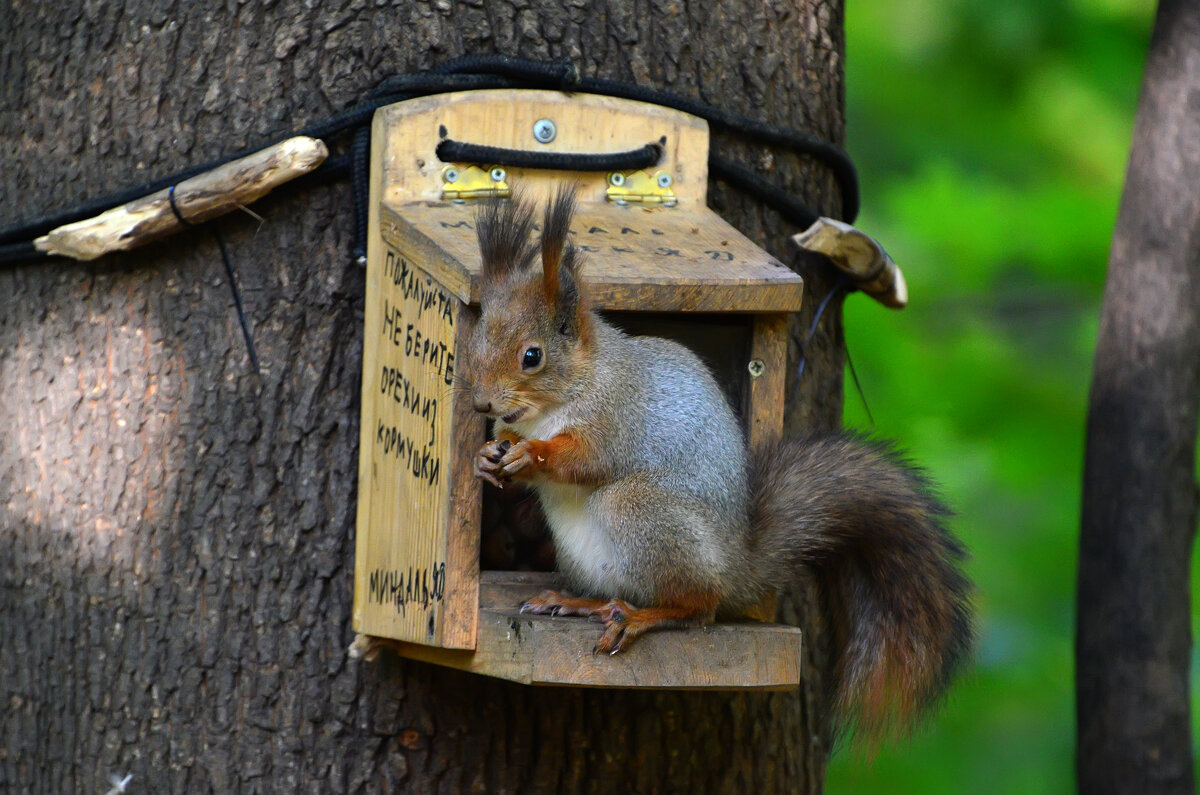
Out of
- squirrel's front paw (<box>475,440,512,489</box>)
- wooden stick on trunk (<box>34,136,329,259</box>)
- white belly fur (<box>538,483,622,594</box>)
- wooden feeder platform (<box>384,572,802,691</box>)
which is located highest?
wooden stick on trunk (<box>34,136,329,259</box>)

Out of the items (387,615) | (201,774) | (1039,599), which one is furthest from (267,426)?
(1039,599)

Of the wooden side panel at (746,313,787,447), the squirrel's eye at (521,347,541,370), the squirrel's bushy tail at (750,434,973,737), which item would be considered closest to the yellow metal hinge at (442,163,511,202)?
the squirrel's eye at (521,347,541,370)

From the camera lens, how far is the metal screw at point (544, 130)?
7.20 feet

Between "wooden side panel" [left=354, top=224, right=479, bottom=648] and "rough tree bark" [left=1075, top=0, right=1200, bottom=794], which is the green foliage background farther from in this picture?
"wooden side panel" [left=354, top=224, right=479, bottom=648]

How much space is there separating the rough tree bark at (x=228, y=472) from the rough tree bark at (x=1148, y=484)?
33.1 inches

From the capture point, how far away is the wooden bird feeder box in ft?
6.06

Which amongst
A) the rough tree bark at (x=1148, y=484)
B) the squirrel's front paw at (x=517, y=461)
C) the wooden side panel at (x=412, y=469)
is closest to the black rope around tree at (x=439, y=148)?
the wooden side panel at (x=412, y=469)

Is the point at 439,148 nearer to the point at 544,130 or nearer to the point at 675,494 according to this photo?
the point at 544,130

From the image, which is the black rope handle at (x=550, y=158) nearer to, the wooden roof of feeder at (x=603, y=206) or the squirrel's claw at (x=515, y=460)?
the wooden roof of feeder at (x=603, y=206)

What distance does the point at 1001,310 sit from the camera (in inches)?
186

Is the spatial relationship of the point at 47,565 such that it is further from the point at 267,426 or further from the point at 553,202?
the point at 553,202

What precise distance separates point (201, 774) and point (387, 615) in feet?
1.57

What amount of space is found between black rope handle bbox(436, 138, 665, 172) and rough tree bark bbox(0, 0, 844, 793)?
195 mm

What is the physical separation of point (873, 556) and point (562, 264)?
0.71 meters
